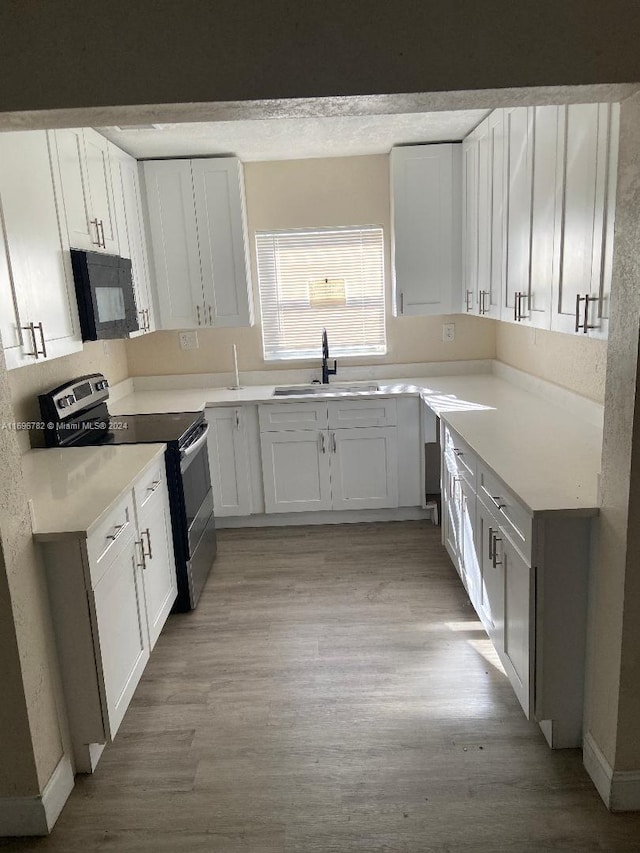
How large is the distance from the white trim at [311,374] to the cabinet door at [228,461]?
62 centimetres

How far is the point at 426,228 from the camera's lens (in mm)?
4004

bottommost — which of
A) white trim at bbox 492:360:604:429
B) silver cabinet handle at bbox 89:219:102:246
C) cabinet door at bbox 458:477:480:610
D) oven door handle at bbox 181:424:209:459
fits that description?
cabinet door at bbox 458:477:480:610

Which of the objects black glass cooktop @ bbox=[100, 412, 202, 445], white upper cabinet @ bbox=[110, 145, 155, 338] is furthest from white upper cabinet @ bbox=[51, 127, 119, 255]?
black glass cooktop @ bbox=[100, 412, 202, 445]

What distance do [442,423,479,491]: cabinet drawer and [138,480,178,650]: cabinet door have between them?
142cm

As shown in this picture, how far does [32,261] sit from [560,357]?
2.58 metres

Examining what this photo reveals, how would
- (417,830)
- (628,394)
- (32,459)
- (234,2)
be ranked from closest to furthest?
1. (234,2)
2. (628,394)
3. (417,830)
4. (32,459)

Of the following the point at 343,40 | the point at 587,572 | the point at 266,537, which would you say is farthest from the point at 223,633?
the point at 343,40

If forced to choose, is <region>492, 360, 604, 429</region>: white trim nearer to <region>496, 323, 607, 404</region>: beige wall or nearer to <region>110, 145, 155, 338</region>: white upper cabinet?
<region>496, 323, 607, 404</region>: beige wall

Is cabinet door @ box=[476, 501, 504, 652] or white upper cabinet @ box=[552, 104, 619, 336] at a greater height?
white upper cabinet @ box=[552, 104, 619, 336]

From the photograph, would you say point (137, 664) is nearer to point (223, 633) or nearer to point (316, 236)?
point (223, 633)

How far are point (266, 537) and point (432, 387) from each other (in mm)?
1500

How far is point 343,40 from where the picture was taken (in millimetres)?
1409

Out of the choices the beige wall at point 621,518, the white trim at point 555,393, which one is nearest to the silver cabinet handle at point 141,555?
the beige wall at point 621,518

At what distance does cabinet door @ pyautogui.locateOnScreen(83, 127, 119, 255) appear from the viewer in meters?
3.00
